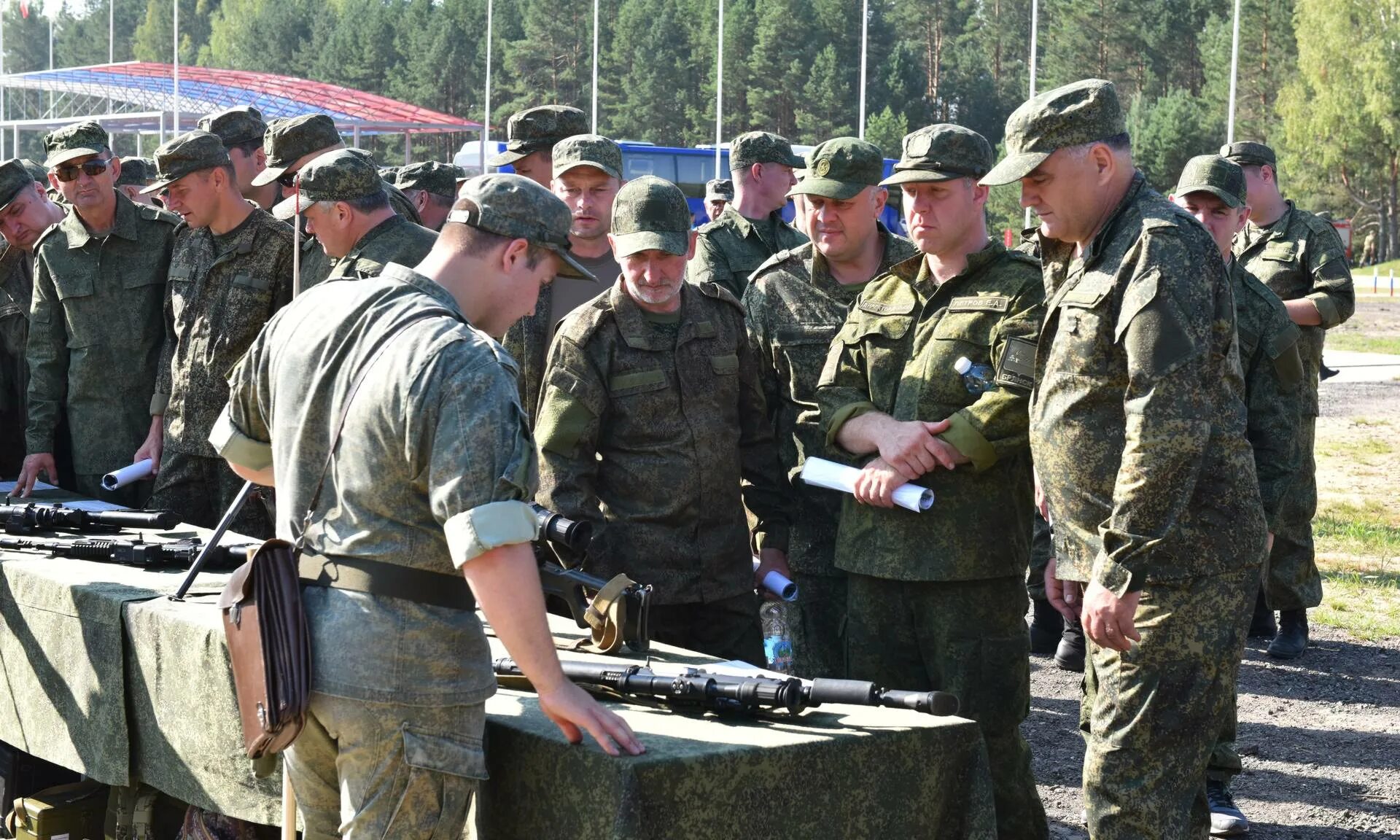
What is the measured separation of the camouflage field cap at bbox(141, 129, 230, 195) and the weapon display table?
177 centimetres

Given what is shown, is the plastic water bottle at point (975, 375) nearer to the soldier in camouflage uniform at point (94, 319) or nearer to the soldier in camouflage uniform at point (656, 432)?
the soldier in camouflage uniform at point (656, 432)

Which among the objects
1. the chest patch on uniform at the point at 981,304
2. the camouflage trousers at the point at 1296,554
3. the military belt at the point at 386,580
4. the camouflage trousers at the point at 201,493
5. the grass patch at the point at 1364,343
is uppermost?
the chest patch on uniform at the point at 981,304

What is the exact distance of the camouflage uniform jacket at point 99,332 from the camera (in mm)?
6117

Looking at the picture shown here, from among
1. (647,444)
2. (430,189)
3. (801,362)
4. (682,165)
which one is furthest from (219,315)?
(682,165)

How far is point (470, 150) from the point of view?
129 ft

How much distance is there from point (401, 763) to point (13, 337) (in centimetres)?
484

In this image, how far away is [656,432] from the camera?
4.41 metres

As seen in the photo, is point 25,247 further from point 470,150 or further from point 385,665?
point 470,150

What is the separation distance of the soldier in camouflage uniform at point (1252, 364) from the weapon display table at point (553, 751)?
1847mm

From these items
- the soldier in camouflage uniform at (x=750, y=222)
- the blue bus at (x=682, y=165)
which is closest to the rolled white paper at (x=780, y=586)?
the soldier in camouflage uniform at (x=750, y=222)

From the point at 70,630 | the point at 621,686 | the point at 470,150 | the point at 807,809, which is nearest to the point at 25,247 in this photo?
the point at 70,630

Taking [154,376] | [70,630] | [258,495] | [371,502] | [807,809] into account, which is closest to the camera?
[371,502]

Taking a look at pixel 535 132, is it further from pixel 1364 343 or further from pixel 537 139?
pixel 1364 343

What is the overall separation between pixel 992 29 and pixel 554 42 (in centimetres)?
1836
